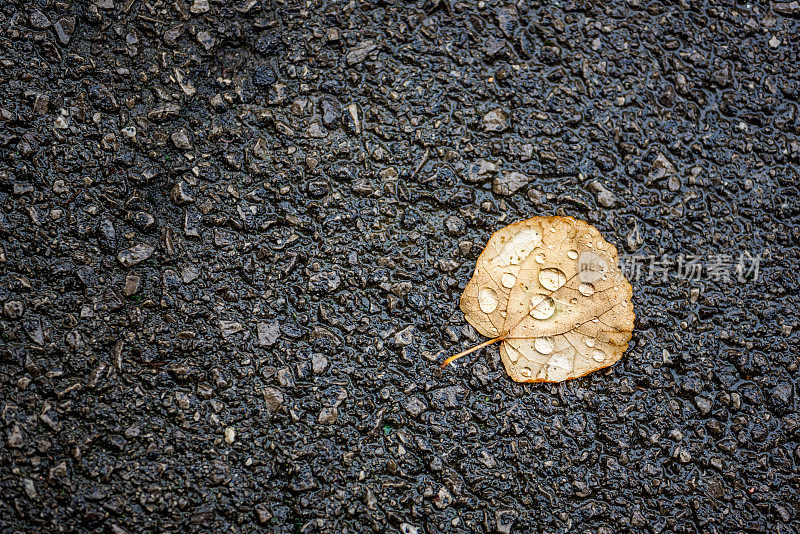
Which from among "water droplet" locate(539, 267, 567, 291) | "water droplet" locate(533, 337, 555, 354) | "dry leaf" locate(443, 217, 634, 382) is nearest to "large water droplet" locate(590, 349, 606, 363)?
"dry leaf" locate(443, 217, 634, 382)

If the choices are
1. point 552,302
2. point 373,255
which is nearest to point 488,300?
point 552,302

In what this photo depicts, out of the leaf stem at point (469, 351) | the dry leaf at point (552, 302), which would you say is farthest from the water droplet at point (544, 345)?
the leaf stem at point (469, 351)

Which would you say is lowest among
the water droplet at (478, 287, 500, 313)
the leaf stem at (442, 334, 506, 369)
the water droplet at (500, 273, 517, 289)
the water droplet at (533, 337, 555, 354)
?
the leaf stem at (442, 334, 506, 369)

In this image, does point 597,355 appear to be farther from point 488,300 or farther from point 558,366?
point 488,300

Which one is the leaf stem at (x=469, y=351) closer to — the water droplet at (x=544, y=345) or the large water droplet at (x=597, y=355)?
the water droplet at (x=544, y=345)

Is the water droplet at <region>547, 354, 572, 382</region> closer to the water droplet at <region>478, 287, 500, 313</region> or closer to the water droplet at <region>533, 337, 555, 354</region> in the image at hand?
the water droplet at <region>533, 337, 555, 354</region>

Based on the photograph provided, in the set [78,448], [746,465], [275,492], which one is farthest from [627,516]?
[78,448]
